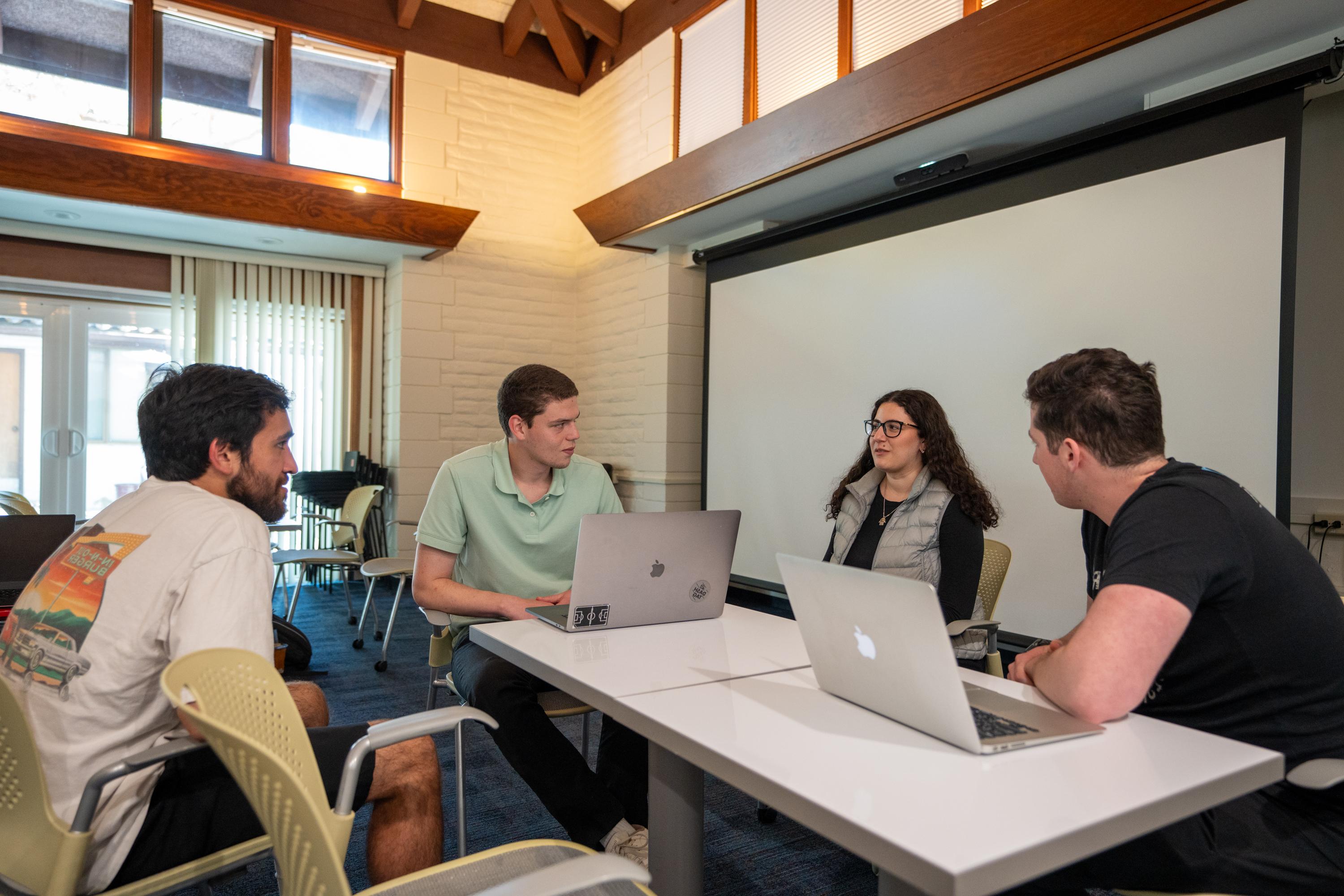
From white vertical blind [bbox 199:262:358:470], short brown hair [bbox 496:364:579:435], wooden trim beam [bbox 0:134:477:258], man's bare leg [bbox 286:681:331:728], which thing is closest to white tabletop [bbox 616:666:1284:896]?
man's bare leg [bbox 286:681:331:728]

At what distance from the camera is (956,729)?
104 centimetres

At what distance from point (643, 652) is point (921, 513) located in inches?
43.3

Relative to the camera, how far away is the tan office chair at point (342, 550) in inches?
169

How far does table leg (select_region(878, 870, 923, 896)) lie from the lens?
1.04 meters

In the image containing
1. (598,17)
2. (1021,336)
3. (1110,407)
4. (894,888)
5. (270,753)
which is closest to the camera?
(270,753)

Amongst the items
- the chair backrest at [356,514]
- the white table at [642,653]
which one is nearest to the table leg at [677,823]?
the white table at [642,653]

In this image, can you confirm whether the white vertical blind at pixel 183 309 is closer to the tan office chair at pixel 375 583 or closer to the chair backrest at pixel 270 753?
the tan office chair at pixel 375 583

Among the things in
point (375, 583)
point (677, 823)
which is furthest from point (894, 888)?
point (375, 583)

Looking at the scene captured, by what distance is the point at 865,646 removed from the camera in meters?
1.16

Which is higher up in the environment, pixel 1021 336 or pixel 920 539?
pixel 1021 336

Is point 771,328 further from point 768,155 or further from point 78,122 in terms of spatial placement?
point 78,122

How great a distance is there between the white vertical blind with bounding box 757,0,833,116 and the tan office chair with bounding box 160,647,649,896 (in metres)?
3.73

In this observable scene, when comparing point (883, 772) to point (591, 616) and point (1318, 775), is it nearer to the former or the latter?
point (1318, 775)

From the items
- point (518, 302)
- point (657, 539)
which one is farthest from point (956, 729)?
point (518, 302)
